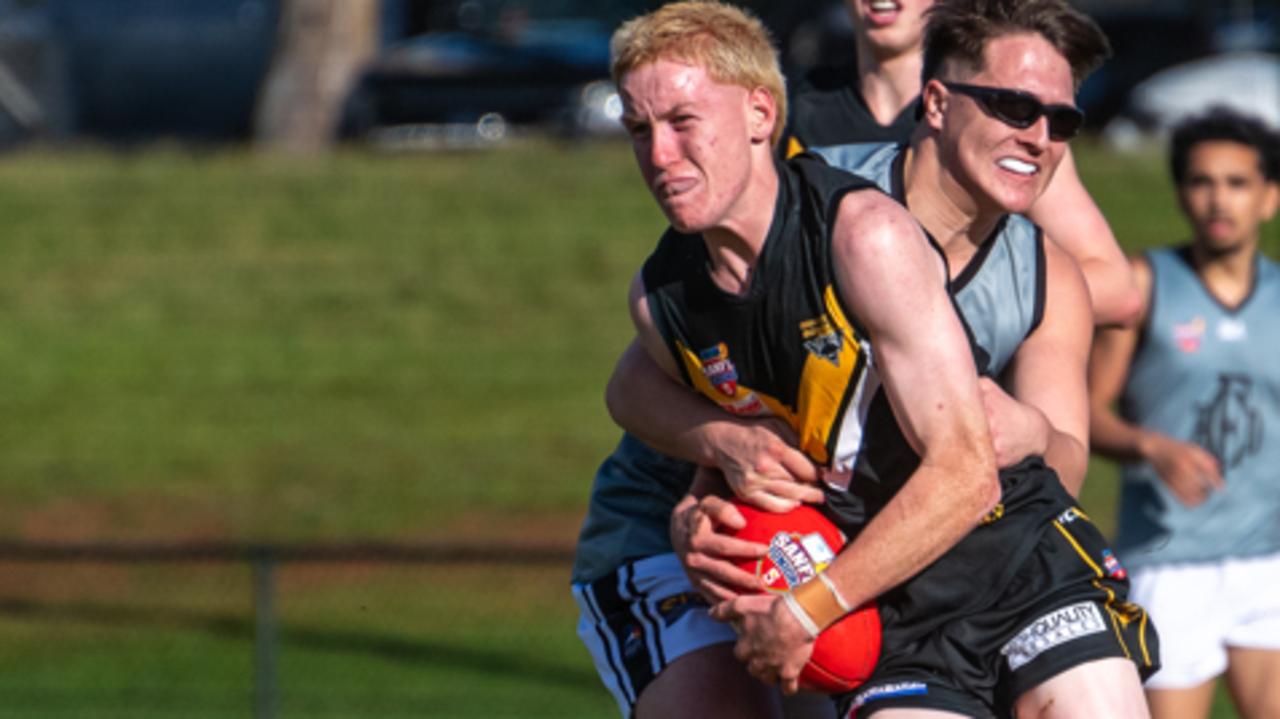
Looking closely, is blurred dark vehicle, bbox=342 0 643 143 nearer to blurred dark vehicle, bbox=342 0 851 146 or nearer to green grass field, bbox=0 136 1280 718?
blurred dark vehicle, bbox=342 0 851 146

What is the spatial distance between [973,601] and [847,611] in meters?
0.37

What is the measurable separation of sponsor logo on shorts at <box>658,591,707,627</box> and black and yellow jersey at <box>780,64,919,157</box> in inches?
44.6

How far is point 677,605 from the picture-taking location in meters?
4.39

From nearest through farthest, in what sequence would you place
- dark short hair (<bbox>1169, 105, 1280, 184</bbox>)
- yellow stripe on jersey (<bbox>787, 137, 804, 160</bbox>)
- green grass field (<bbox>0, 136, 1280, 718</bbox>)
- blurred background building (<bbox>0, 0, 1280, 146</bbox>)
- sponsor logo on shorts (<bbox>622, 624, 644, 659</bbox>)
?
sponsor logo on shorts (<bbox>622, 624, 644, 659</bbox>), yellow stripe on jersey (<bbox>787, 137, 804, 160</bbox>), dark short hair (<bbox>1169, 105, 1280, 184</bbox>), green grass field (<bbox>0, 136, 1280, 718</bbox>), blurred background building (<bbox>0, 0, 1280, 146</bbox>)

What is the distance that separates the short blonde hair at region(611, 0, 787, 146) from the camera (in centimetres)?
383

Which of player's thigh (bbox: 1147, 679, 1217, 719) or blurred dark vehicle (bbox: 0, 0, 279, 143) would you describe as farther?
blurred dark vehicle (bbox: 0, 0, 279, 143)

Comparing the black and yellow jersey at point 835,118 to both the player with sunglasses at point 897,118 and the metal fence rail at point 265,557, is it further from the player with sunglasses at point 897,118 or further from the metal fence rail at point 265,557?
the metal fence rail at point 265,557

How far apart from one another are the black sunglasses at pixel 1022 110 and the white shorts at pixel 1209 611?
2.73 meters

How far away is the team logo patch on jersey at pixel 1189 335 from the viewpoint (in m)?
6.44

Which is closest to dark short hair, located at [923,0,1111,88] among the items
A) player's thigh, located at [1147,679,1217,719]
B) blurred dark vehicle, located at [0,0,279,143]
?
player's thigh, located at [1147,679,1217,719]

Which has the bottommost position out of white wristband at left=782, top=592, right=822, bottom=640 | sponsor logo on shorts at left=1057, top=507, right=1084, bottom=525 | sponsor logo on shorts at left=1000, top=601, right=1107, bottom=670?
sponsor logo on shorts at left=1000, top=601, right=1107, bottom=670

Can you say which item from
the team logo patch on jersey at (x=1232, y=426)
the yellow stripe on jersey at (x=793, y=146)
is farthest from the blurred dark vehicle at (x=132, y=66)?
the yellow stripe on jersey at (x=793, y=146)

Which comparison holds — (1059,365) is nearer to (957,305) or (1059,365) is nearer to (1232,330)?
(957,305)

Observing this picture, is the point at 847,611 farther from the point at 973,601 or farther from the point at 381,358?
the point at 381,358
